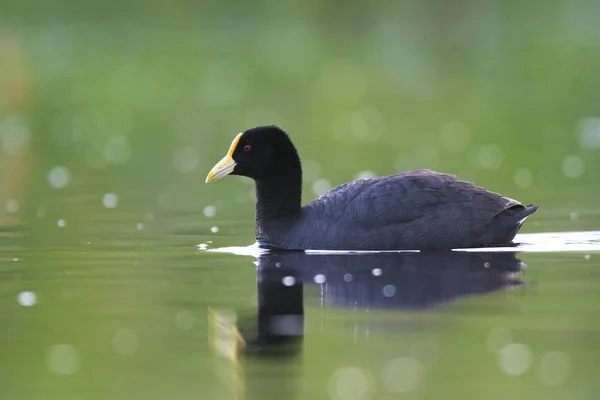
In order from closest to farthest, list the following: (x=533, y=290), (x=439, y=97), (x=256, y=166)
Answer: (x=533, y=290), (x=256, y=166), (x=439, y=97)

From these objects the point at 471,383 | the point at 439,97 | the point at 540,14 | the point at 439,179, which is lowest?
the point at 471,383

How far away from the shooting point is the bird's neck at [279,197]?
46.4 feet

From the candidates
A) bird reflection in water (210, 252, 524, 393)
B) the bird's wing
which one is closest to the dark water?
bird reflection in water (210, 252, 524, 393)

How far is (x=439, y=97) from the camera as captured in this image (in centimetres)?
3169

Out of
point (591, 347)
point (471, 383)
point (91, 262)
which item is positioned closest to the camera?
point (471, 383)

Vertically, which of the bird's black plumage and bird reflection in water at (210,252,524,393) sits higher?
the bird's black plumage

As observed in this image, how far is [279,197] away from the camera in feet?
46.6

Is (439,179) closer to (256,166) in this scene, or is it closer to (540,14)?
(256,166)

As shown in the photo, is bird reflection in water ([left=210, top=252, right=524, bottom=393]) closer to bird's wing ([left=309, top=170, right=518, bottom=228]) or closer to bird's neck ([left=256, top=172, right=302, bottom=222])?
bird's wing ([left=309, top=170, right=518, bottom=228])

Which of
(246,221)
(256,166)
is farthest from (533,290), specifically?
(246,221)

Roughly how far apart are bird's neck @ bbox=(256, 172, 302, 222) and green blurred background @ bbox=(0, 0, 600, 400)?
2.33 ft

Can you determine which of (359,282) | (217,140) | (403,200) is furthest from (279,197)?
(217,140)

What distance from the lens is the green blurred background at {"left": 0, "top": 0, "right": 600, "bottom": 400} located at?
9.45 m

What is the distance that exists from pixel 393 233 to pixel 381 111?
16.9 meters
